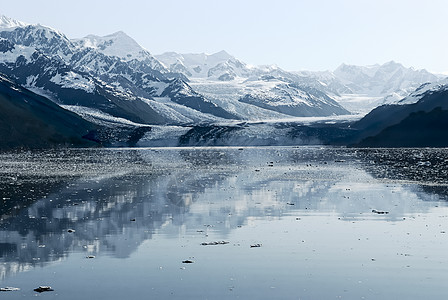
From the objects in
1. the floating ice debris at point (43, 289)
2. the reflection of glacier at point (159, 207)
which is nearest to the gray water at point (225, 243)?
the reflection of glacier at point (159, 207)

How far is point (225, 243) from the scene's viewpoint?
41406mm

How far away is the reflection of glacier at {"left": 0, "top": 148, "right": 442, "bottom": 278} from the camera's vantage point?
135 ft

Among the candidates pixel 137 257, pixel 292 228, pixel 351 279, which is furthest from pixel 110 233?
pixel 351 279

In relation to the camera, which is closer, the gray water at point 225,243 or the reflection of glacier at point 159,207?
the gray water at point 225,243

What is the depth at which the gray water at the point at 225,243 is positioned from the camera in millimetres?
30984

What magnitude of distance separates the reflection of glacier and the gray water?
11 centimetres

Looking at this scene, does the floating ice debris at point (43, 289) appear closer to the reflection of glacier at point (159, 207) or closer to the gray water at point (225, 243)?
the gray water at point (225, 243)

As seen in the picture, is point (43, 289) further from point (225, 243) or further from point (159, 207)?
point (159, 207)

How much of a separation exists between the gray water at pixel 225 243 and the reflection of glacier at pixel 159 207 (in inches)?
4.2

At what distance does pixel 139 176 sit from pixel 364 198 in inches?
1667

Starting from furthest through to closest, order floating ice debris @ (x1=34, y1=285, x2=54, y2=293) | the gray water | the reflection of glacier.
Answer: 1. the reflection of glacier
2. the gray water
3. floating ice debris @ (x1=34, y1=285, x2=54, y2=293)

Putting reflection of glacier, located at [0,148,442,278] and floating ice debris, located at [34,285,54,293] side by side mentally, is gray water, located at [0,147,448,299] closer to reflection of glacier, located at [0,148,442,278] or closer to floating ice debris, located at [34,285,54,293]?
reflection of glacier, located at [0,148,442,278]

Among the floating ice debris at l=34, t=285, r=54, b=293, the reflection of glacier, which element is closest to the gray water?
→ the reflection of glacier

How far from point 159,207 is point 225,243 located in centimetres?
1924
